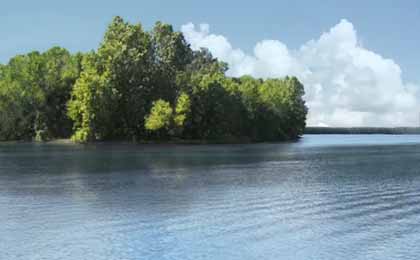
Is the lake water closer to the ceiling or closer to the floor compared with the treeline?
closer to the floor

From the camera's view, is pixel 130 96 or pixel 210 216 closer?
pixel 210 216

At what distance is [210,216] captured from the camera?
27.7 m

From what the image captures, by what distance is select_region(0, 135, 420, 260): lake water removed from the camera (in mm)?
21078

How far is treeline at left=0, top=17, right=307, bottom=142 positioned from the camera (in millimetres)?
111875

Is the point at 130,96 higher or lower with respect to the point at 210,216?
higher

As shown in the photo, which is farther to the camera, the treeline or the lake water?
the treeline

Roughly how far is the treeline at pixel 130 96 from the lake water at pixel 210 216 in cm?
6312

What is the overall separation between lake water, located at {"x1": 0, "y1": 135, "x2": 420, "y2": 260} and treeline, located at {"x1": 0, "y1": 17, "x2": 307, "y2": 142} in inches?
2485

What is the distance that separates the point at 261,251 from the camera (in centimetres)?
2078

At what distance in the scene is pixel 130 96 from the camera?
114m

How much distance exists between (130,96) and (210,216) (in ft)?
291

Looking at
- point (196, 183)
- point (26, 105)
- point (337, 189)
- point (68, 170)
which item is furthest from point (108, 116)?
point (337, 189)

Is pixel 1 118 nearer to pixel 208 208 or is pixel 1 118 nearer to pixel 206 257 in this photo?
pixel 208 208

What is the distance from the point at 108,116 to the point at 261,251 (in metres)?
91.3
